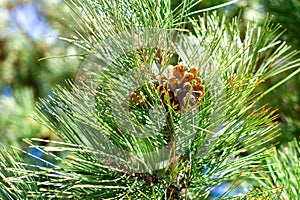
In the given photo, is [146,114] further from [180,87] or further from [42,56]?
[42,56]

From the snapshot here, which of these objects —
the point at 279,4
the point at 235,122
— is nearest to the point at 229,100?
the point at 235,122

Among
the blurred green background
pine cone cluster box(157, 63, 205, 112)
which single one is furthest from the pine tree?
the blurred green background

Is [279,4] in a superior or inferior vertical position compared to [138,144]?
→ superior

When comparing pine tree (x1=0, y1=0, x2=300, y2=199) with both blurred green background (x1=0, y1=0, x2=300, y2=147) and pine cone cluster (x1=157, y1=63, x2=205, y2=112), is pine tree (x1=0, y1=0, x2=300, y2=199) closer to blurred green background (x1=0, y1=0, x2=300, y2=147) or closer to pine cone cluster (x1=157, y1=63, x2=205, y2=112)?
pine cone cluster (x1=157, y1=63, x2=205, y2=112)

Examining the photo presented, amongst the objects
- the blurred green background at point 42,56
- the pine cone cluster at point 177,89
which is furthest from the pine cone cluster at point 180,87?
the blurred green background at point 42,56

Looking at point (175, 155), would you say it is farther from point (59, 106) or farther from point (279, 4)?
point (279, 4)

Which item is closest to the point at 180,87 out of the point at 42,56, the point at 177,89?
the point at 177,89
